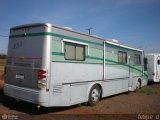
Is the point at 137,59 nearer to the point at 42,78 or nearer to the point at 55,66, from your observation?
the point at 55,66

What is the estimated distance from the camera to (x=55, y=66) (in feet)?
22.4

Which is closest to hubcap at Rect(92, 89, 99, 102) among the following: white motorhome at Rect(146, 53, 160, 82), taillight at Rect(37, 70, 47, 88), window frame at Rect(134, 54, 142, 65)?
taillight at Rect(37, 70, 47, 88)

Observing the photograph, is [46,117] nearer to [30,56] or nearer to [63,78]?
[63,78]

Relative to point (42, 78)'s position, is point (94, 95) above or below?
below

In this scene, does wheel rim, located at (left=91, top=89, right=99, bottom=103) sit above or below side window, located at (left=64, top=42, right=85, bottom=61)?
below

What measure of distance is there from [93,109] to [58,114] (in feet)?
5.17

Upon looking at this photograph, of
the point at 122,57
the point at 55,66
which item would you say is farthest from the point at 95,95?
the point at 122,57

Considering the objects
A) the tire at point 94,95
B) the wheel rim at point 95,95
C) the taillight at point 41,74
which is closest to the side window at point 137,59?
the tire at point 94,95

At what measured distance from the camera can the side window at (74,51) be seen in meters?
7.37

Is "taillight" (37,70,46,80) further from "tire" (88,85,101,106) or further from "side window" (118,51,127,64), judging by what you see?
"side window" (118,51,127,64)

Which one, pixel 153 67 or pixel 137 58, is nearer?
pixel 137 58

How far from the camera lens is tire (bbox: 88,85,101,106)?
335 inches

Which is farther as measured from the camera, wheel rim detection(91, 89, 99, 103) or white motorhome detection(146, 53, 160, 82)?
white motorhome detection(146, 53, 160, 82)

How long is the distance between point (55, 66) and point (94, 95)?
106 inches
